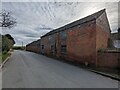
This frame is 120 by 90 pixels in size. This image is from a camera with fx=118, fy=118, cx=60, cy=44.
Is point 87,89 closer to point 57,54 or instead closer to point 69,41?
point 69,41

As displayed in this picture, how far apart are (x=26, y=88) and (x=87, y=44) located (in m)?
10.2

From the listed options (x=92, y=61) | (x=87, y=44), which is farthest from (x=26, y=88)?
(x=87, y=44)

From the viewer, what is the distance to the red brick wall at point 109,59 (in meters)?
12.1

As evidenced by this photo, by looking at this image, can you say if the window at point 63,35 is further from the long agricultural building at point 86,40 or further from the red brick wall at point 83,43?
the red brick wall at point 83,43

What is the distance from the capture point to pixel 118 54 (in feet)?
39.6

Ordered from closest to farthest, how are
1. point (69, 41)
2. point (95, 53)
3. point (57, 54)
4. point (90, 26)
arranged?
1. point (95, 53)
2. point (90, 26)
3. point (69, 41)
4. point (57, 54)

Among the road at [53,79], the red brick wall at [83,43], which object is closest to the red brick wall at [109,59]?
the red brick wall at [83,43]

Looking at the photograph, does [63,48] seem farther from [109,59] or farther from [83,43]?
[109,59]

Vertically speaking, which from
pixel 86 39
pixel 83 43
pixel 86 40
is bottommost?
pixel 83 43

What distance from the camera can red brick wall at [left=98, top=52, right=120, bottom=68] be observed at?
12062mm

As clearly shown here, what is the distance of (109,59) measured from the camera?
12438 mm

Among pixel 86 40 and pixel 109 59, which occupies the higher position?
pixel 86 40

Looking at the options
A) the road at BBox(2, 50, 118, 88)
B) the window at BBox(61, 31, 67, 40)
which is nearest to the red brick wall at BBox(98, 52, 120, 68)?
the road at BBox(2, 50, 118, 88)

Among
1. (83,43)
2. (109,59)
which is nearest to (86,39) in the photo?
(83,43)
